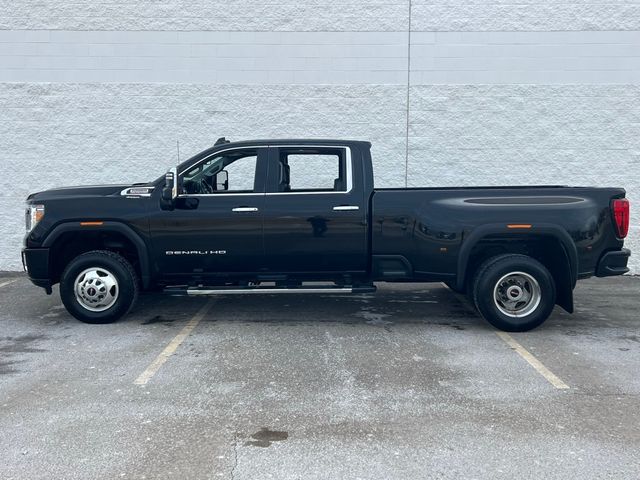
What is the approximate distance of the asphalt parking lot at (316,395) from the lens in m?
3.76

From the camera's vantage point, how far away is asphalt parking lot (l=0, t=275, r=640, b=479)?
12.3 ft

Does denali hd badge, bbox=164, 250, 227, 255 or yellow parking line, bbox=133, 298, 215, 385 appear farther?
denali hd badge, bbox=164, 250, 227, 255

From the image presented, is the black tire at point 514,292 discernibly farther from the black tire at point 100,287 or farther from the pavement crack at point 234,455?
the black tire at point 100,287

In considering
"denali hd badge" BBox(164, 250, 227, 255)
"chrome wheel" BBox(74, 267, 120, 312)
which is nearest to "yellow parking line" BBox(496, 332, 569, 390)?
"denali hd badge" BBox(164, 250, 227, 255)

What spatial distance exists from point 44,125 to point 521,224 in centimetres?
845

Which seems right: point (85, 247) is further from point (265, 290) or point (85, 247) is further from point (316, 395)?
point (316, 395)

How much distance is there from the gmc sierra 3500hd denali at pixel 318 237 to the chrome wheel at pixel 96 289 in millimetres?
12

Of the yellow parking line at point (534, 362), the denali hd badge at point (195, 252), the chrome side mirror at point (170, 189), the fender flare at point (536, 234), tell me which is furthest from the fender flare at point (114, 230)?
the yellow parking line at point (534, 362)

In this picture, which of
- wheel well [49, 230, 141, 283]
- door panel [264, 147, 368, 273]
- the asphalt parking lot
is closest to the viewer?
the asphalt parking lot

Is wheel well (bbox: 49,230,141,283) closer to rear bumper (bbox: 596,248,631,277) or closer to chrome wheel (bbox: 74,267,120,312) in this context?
chrome wheel (bbox: 74,267,120,312)

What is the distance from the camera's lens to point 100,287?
6824 millimetres

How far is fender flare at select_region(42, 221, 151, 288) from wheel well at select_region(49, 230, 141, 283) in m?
0.08

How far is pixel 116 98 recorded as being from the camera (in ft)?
34.5

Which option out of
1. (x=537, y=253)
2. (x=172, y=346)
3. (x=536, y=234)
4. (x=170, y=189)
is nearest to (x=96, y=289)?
(x=172, y=346)
